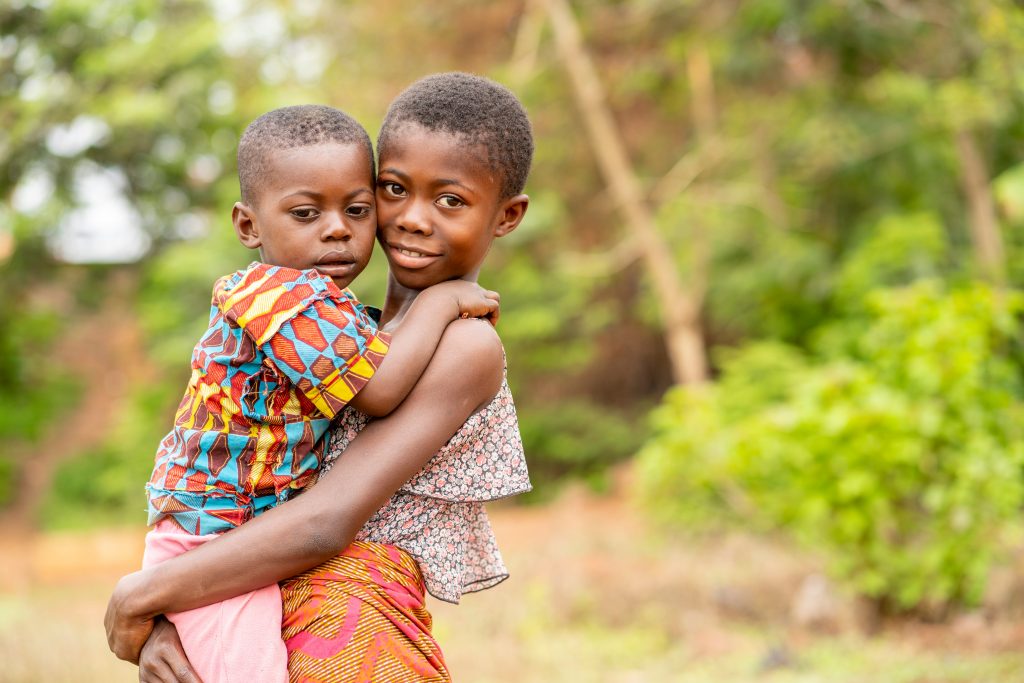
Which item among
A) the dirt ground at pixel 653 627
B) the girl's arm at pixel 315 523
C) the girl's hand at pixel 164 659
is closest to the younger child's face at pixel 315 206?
the girl's arm at pixel 315 523

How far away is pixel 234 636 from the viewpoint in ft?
5.89

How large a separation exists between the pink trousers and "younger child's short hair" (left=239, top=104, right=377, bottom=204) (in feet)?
2.25

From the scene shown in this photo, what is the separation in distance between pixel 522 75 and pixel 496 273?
10.7 feet

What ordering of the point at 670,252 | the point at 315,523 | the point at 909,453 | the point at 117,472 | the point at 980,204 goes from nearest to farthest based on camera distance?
the point at 315,523, the point at 909,453, the point at 980,204, the point at 670,252, the point at 117,472

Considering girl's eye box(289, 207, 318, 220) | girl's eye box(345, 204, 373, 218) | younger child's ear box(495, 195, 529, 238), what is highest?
girl's eye box(289, 207, 318, 220)

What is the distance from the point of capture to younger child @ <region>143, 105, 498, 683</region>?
70.3 inches

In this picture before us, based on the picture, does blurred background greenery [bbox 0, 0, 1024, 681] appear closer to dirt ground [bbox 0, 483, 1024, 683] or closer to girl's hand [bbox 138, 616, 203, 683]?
dirt ground [bbox 0, 483, 1024, 683]

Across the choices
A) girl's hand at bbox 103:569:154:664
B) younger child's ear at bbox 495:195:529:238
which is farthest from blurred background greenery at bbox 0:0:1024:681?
girl's hand at bbox 103:569:154:664

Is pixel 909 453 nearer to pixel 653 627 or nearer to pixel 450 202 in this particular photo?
pixel 653 627

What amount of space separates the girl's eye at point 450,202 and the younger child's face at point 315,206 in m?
0.14

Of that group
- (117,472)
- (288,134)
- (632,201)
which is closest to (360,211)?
(288,134)

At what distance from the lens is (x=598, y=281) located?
14.9m

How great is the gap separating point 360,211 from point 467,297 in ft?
0.86

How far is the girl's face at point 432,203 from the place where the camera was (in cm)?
195
